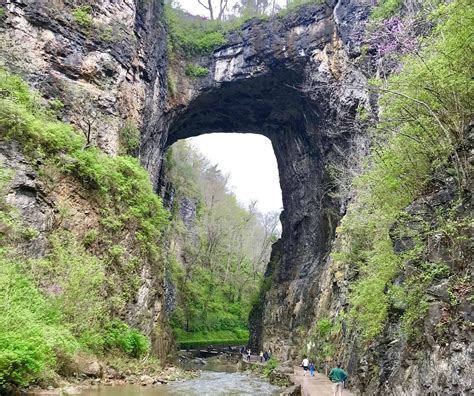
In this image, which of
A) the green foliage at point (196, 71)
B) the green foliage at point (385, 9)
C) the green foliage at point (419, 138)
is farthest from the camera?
the green foliage at point (196, 71)

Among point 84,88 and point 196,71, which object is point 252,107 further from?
point 84,88

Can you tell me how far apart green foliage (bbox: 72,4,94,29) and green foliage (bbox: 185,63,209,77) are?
7.86 meters

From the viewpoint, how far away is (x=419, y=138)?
30.3 ft

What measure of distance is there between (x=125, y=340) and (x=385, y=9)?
1772cm

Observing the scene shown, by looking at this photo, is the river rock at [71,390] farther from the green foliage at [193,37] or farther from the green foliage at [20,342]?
the green foliage at [193,37]

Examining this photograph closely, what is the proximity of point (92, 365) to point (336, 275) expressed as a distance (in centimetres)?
1152

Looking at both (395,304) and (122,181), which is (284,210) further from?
(395,304)

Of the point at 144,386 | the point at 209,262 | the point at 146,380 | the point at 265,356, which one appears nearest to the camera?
the point at 144,386

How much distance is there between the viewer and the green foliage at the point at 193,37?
86.8ft

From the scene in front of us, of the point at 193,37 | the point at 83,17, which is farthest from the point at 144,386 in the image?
the point at 193,37

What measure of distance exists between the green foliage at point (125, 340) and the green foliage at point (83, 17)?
1275 centimetres

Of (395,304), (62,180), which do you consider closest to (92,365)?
(62,180)

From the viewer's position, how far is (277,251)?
3058 cm

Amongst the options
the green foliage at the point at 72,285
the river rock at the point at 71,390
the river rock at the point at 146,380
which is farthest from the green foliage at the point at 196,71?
the river rock at the point at 71,390
